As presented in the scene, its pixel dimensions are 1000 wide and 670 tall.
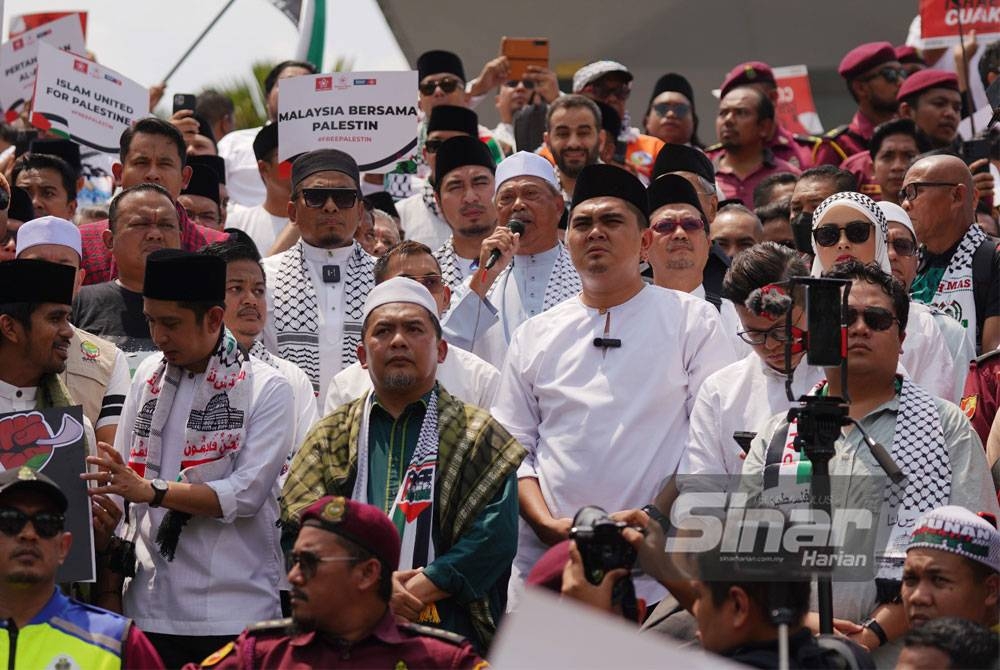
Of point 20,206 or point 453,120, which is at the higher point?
point 453,120

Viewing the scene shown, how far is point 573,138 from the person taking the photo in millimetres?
10820

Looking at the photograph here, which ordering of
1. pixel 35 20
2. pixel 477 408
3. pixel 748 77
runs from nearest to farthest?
1. pixel 477 408
2. pixel 748 77
3. pixel 35 20

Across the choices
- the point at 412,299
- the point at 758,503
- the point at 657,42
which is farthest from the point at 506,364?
the point at 657,42

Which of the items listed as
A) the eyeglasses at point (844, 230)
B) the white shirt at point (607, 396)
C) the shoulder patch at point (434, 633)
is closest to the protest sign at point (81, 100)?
the white shirt at point (607, 396)

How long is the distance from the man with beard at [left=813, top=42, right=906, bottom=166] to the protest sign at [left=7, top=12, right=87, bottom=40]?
17.8 ft

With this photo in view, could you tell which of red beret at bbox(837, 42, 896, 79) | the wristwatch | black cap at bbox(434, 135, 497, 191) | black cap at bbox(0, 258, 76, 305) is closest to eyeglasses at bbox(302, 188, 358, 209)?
black cap at bbox(434, 135, 497, 191)

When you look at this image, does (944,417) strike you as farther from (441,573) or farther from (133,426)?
(133,426)

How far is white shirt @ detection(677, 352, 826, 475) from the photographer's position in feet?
24.1

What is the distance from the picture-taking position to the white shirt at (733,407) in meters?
7.34

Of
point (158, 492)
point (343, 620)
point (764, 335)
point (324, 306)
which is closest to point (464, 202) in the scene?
point (324, 306)

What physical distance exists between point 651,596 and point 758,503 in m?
1.17

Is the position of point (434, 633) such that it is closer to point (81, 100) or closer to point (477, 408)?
point (477, 408)

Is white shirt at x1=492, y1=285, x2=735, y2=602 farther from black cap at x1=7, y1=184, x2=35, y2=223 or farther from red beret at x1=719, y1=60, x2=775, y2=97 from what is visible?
red beret at x1=719, y1=60, x2=775, y2=97

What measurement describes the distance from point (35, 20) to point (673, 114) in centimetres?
485
